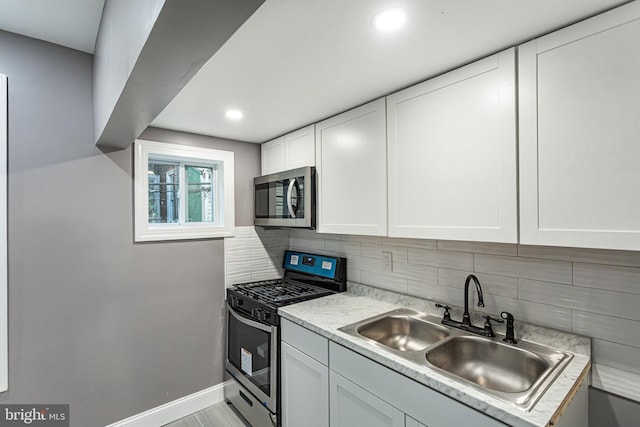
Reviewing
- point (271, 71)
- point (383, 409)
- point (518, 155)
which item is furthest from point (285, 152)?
point (383, 409)

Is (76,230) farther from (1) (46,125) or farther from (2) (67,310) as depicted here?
(1) (46,125)

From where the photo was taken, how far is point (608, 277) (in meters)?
1.22

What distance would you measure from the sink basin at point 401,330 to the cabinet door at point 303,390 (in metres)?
0.32

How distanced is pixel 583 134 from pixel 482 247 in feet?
2.34

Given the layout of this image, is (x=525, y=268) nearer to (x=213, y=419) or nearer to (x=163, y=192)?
(x=213, y=419)

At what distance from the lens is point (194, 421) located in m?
2.22

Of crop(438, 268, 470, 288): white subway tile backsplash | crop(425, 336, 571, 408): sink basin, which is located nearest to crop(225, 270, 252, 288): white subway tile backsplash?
crop(438, 268, 470, 288): white subway tile backsplash

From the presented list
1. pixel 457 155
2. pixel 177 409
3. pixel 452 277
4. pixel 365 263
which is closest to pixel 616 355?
pixel 452 277

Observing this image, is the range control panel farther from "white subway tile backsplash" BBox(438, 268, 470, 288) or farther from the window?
"white subway tile backsplash" BBox(438, 268, 470, 288)

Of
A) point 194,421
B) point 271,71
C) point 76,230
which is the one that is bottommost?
point 194,421

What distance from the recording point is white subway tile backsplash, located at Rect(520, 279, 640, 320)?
3.87 ft

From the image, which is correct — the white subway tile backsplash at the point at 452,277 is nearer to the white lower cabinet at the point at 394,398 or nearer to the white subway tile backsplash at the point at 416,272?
the white subway tile backsplash at the point at 416,272

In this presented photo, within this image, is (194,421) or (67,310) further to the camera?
(194,421)

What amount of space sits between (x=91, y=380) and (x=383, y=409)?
6.00ft
